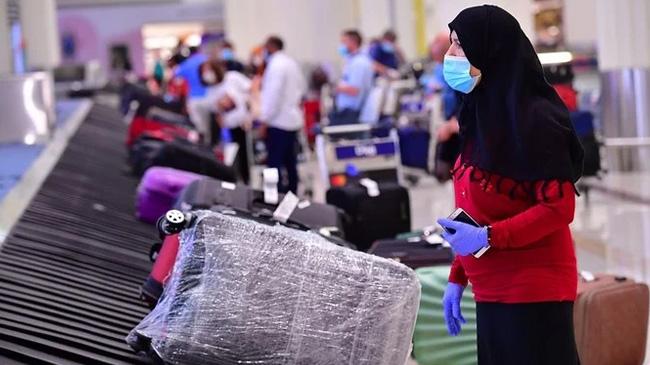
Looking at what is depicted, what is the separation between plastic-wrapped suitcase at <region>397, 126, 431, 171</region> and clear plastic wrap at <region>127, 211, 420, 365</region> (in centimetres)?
878

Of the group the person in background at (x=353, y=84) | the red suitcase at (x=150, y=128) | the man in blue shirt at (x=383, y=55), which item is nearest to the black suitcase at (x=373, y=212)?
the red suitcase at (x=150, y=128)

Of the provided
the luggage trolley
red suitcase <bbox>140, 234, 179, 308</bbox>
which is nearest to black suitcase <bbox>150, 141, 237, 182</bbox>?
the luggage trolley

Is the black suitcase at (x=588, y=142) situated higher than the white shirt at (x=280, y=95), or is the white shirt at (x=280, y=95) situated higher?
the white shirt at (x=280, y=95)

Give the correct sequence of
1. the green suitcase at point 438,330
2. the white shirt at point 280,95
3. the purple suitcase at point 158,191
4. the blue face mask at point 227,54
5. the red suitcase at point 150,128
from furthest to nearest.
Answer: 1. the blue face mask at point 227,54
2. the red suitcase at point 150,128
3. the white shirt at point 280,95
4. the purple suitcase at point 158,191
5. the green suitcase at point 438,330

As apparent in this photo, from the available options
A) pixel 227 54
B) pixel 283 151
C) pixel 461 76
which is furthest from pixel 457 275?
pixel 227 54

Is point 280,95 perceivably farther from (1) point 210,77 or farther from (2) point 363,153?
(1) point 210,77

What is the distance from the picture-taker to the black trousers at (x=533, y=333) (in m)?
3.14

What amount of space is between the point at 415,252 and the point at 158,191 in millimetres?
2208

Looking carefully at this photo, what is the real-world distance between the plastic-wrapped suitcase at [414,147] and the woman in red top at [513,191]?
9.37 meters

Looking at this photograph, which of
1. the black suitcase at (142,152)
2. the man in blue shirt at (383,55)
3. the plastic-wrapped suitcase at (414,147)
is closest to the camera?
the black suitcase at (142,152)

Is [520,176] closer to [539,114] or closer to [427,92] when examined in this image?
[539,114]

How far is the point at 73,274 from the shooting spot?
5711mm

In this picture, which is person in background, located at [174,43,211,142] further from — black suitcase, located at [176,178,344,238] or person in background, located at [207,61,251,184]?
black suitcase, located at [176,178,344,238]

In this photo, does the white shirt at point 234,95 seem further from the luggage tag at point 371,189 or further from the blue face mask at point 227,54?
the luggage tag at point 371,189
